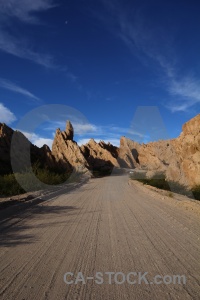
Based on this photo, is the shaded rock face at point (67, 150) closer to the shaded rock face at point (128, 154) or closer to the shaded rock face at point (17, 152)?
the shaded rock face at point (17, 152)

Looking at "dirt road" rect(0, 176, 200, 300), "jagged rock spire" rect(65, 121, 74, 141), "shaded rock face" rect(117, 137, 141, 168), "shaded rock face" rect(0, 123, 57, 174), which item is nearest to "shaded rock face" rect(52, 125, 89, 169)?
"jagged rock spire" rect(65, 121, 74, 141)

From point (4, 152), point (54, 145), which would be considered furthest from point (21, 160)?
point (54, 145)

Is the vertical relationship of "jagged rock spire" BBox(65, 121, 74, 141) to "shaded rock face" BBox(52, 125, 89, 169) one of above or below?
above

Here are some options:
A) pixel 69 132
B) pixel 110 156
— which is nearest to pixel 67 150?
pixel 69 132

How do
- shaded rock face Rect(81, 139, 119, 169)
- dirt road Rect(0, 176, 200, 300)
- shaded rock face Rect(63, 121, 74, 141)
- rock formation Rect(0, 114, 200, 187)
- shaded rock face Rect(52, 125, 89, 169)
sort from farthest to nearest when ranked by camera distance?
shaded rock face Rect(81, 139, 119, 169), shaded rock face Rect(63, 121, 74, 141), shaded rock face Rect(52, 125, 89, 169), rock formation Rect(0, 114, 200, 187), dirt road Rect(0, 176, 200, 300)

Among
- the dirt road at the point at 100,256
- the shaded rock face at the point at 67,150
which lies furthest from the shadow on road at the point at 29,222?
the shaded rock face at the point at 67,150

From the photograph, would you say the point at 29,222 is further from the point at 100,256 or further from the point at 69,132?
the point at 69,132

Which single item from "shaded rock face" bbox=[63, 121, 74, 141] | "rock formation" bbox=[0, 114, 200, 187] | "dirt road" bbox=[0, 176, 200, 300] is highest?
"shaded rock face" bbox=[63, 121, 74, 141]

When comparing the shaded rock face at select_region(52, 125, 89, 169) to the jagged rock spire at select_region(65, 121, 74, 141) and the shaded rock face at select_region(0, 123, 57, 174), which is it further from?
the shaded rock face at select_region(0, 123, 57, 174)

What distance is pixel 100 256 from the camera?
5.45m

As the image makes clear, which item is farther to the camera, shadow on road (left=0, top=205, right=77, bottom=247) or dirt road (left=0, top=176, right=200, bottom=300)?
shadow on road (left=0, top=205, right=77, bottom=247)

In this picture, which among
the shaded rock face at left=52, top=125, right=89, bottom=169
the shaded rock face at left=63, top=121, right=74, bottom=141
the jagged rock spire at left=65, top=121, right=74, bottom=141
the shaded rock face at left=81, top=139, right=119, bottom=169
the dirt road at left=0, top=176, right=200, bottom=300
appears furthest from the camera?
the shaded rock face at left=81, top=139, right=119, bottom=169

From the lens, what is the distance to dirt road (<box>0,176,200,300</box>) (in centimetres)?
400

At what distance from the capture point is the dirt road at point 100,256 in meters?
4.00
